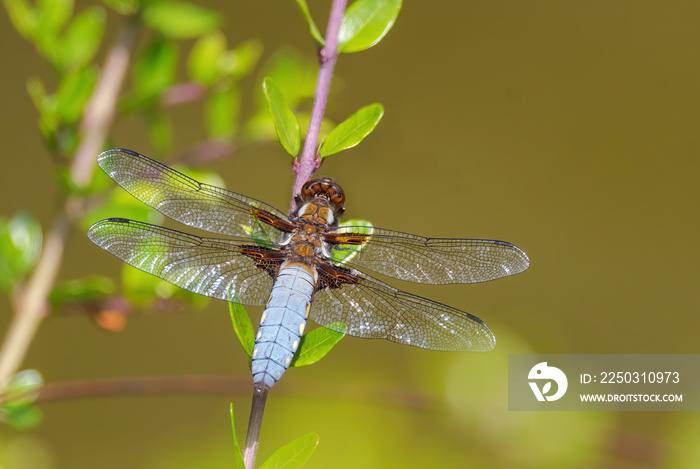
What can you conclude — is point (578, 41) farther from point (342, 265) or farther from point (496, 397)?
point (342, 265)

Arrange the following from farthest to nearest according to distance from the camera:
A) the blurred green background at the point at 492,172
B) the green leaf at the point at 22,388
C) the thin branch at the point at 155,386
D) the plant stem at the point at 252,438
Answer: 1. the blurred green background at the point at 492,172
2. the thin branch at the point at 155,386
3. the green leaf at the point at 22,388
4. the plant stem at the point at 252,438

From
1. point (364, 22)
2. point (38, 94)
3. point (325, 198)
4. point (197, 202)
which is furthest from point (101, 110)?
point (364, 22)

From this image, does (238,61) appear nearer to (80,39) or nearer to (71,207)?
(80,39)

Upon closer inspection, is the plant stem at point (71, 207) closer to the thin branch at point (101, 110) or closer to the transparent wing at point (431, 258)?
the thin branch at point (101, 110)

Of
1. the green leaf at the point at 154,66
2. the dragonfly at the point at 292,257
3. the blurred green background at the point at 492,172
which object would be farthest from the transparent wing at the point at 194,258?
the blurred green background at the point at 492,172

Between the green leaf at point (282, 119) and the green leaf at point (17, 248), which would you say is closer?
the green leaf at point (282, 119)

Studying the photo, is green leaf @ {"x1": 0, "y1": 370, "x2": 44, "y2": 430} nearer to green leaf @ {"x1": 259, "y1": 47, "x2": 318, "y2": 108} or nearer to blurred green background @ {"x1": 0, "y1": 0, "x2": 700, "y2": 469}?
green leaf @ {"x1": 259, "y1": 47, "x2": 318, "y2": 108}
